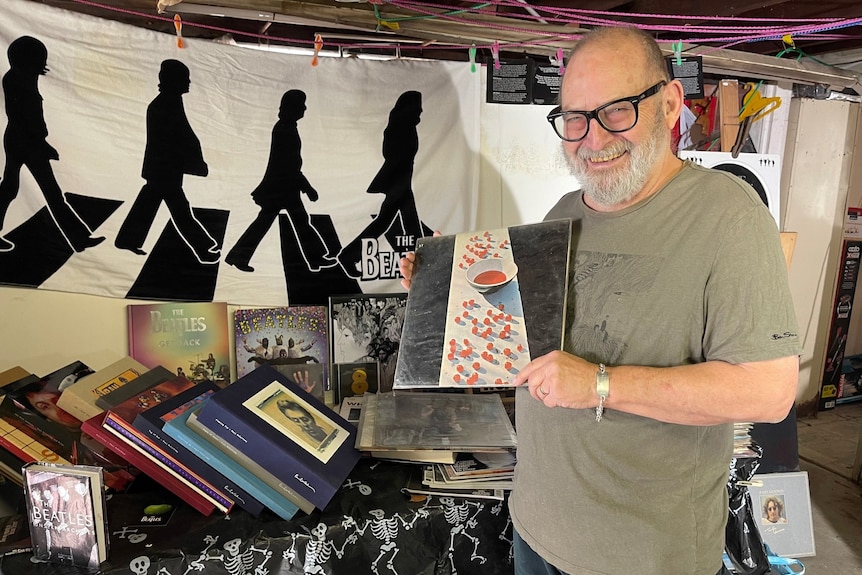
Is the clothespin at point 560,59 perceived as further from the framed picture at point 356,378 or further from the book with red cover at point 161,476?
the book with red cover at point 161,476

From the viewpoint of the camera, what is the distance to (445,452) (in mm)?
1457

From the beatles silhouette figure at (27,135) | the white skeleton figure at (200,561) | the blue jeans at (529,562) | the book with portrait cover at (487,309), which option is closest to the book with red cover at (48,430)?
the white skeleton figure at (200,561)

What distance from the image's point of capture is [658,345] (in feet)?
2.98

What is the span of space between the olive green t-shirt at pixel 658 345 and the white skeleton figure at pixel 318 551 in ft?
1.59

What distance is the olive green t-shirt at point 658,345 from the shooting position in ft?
2.74

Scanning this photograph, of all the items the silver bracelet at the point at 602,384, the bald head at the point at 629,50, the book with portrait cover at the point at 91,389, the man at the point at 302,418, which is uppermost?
the bald head at the point at 629,50

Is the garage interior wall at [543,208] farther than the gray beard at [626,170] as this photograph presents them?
Yes

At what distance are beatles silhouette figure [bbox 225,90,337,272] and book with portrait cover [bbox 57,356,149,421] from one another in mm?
462

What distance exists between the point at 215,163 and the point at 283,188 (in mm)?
218

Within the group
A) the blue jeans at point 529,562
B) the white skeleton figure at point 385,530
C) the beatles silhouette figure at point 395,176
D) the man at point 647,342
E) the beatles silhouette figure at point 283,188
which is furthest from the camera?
the beatles silhouette figure at point 395,176

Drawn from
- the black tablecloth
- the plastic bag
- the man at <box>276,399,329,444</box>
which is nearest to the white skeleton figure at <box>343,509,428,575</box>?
the black tablecloth

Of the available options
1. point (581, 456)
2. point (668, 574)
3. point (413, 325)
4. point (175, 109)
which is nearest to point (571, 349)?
point (581, 456)

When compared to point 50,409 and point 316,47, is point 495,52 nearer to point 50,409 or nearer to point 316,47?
point 316,47

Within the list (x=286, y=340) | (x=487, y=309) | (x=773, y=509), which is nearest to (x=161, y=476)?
(x=286, y=340)
